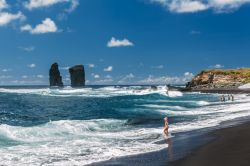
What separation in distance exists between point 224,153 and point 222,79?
328 ft

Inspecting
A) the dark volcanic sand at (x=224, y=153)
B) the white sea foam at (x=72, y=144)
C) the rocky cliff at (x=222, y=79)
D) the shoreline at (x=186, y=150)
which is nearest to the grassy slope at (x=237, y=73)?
the rocky cliff at (x=222, y=79)

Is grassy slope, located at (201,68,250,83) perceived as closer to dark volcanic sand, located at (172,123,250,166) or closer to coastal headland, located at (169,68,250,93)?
coastal headland, located at (169,68,250,93)

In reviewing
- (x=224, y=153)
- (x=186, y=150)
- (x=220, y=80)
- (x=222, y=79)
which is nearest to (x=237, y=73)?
(x=222, y=79)

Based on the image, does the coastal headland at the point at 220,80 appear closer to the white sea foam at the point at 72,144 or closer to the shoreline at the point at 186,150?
the white sea foam at the point at 72,144

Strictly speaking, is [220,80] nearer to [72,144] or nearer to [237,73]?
[237,73]

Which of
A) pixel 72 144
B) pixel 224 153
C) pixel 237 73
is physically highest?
pixel 237 73

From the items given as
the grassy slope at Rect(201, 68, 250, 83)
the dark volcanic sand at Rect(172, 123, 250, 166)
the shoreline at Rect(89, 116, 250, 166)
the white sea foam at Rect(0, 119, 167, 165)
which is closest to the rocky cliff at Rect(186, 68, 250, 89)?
the grassy slope at Rect(201, 68, 250, 83)

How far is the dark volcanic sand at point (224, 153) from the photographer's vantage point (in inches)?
570

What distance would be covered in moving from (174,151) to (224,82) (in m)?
97.0

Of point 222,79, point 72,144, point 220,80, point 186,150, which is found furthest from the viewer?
point 222,79

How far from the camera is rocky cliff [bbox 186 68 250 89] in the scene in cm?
10806

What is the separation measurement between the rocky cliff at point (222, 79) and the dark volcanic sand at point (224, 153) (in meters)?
86.2

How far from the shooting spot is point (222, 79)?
113 meters

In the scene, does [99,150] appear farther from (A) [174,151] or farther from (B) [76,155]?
(A) [174,151]
